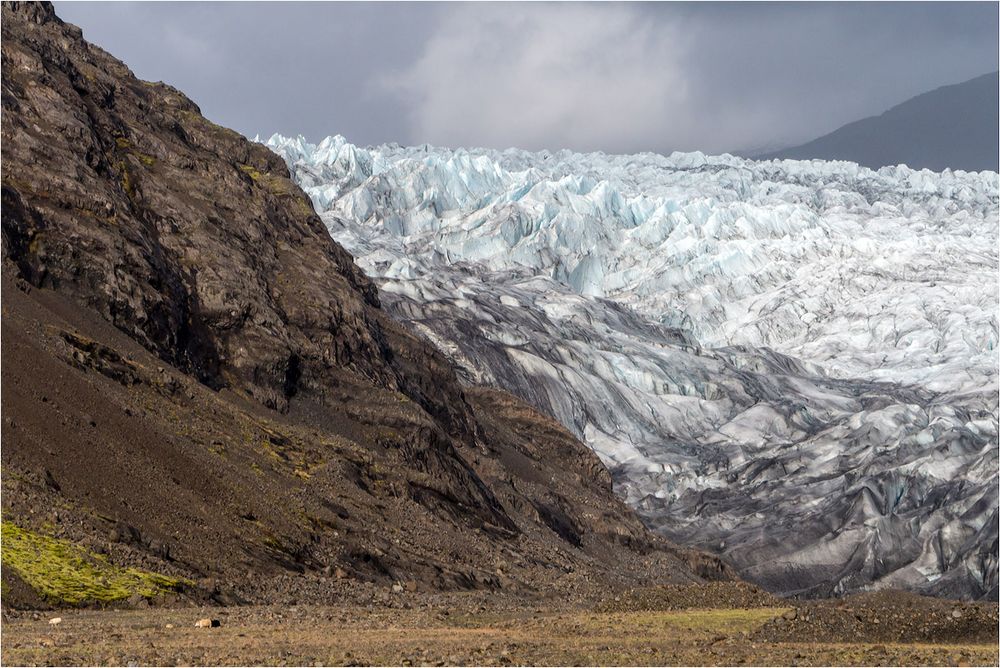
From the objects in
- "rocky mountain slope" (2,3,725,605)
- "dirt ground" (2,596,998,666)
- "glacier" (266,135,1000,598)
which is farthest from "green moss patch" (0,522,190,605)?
"glacier" (266,135,1000,598)

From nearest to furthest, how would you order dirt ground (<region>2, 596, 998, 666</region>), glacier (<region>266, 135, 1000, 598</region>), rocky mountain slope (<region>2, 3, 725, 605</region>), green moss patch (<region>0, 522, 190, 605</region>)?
dirt ground (<region>2, 596, 998, 666</region>), green moss patch (<region>0, 522, 190, 605</region>), rocky mountain slope (<region>2, 3, 725, 605</region>), glacier (<region>266, 135, 1000, 598</region>)

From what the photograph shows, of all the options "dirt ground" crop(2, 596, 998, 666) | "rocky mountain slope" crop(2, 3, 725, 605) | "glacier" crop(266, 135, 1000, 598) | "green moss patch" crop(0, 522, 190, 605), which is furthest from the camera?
"glacier" crop(266, 135, 1000, 598)

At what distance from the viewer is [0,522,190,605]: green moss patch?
2012 cm

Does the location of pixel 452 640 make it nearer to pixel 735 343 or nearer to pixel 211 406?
pixel 211 406

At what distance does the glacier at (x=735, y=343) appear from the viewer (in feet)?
269

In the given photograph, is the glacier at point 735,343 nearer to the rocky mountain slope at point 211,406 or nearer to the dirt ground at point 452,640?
the rocky mountain slope at point 211,406

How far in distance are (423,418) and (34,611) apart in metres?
25.8

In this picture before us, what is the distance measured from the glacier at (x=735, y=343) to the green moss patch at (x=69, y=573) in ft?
192

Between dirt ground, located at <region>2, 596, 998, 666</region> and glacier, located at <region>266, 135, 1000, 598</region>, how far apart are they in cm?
5698

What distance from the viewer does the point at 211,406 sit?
35.9 m

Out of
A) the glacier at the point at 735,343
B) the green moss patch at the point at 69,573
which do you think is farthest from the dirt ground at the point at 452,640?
the glacier at the point at 735,343

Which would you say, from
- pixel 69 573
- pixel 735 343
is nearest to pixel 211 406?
pixel 69 573

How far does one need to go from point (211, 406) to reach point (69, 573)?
49.8 feet

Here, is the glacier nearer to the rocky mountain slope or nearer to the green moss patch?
the rocky mountain slope
